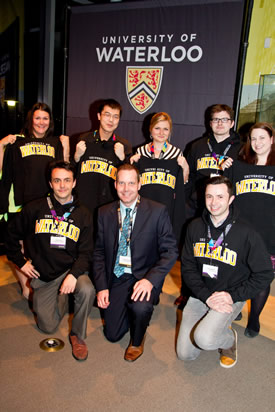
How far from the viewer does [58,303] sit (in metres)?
2.74

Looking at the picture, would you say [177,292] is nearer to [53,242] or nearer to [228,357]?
[228,357]

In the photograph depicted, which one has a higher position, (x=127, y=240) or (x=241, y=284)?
(x=127, y=240)

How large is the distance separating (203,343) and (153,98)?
2862 millimetres

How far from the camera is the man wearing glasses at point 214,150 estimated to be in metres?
2.90

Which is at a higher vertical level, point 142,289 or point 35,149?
point 35,149

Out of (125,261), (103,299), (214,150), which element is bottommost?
(103,299)

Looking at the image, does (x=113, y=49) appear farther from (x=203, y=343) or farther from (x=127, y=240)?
(x=203, y=343)

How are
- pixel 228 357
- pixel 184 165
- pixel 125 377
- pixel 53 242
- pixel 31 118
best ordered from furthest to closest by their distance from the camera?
pixel 31 118, pixel 184 165, pixel 53 242, pixel 228 357, pixel 125 377

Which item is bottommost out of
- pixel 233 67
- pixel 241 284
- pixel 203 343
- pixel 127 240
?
pixel 203 343

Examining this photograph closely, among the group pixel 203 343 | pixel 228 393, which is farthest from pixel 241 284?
pixel 228 393

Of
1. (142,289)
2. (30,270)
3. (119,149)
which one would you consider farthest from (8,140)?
(142,289)

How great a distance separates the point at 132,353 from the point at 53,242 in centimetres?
98

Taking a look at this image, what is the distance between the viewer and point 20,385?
2045mm

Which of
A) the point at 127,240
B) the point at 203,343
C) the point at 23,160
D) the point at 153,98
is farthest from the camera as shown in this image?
the point at 153,98
